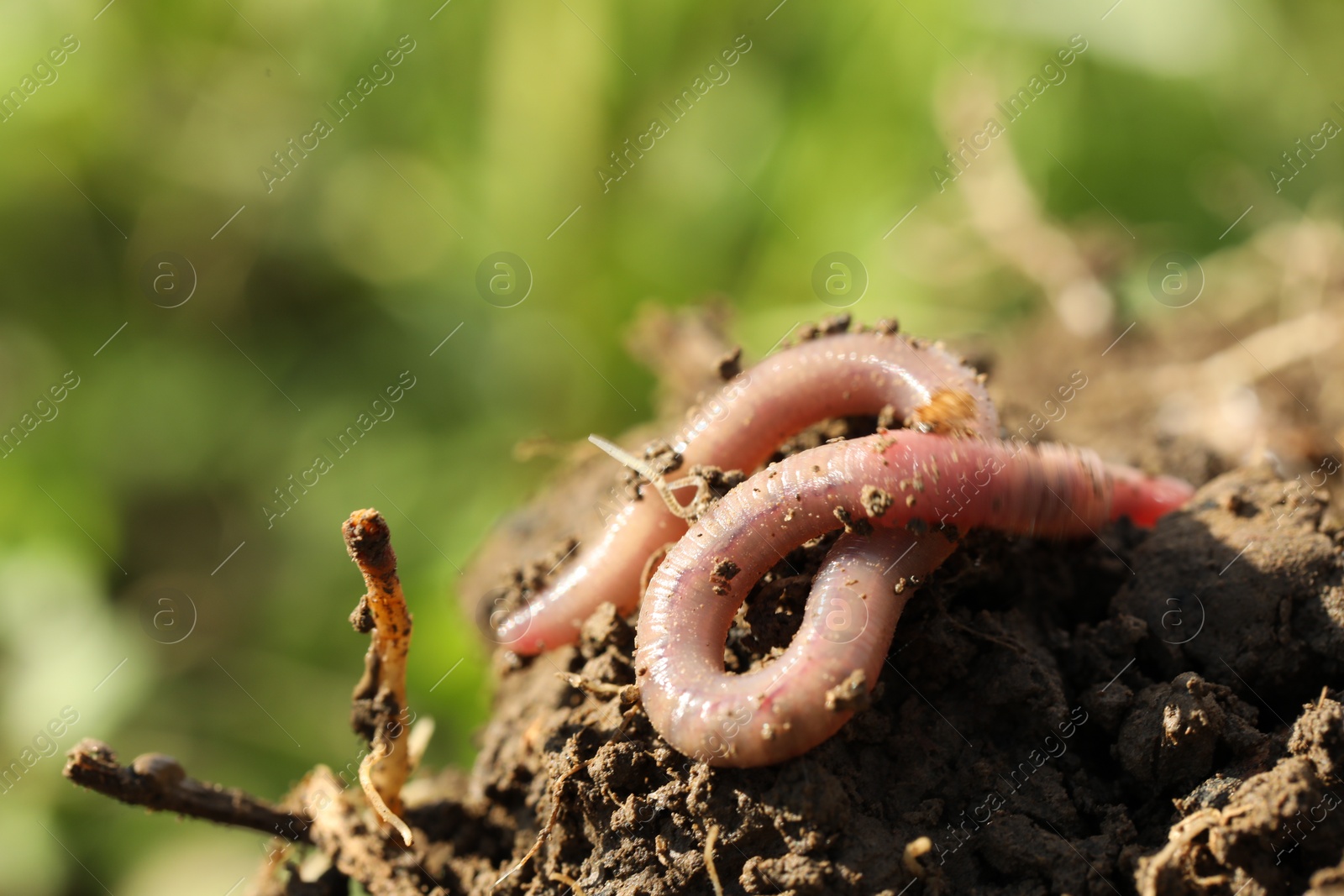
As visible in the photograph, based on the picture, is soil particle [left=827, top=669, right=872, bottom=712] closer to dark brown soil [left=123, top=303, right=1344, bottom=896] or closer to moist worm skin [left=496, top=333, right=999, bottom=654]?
dark brown soil [left=123, top=303, right=1344, bottom=896]

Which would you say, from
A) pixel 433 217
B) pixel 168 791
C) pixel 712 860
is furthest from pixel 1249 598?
pixel 433 217

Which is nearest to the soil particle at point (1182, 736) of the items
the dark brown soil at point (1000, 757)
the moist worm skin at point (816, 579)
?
the dark brown soil at point (1000, 757)

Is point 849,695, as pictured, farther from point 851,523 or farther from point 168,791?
→ point 168,791

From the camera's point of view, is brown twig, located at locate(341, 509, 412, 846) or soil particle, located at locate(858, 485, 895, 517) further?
brown twig, located at locate(341, 509, 412, 846)

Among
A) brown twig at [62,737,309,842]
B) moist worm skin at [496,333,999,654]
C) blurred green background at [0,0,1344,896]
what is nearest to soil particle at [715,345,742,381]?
moist worm skin at [496,333,999,654]

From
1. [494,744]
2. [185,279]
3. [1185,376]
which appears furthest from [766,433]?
[185,279]

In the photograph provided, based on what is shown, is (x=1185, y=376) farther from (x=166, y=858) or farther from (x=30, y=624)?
(x=30, y=624)

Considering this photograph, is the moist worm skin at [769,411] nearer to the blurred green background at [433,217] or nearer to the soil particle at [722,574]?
the soil particle at [722,574]
